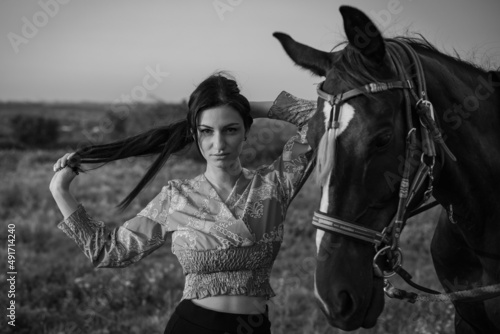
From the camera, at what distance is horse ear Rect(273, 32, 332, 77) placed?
7.92 ft

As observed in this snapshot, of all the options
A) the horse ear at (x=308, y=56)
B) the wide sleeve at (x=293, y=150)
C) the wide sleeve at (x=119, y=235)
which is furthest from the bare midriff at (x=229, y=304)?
the horse ear at (x=308, y=56)

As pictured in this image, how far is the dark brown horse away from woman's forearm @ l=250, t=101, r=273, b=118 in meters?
0.65

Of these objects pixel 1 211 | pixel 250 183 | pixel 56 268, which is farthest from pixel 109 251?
pixel 1 211

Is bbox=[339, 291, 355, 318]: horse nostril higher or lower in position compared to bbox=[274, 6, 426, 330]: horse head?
lower

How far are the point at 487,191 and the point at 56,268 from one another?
17.6ft

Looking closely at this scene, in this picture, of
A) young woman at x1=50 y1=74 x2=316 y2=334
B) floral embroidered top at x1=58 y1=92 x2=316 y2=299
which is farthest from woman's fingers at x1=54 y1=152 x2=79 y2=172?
floral embroidered top at x1=58 y1=92 x2=316 y2=299

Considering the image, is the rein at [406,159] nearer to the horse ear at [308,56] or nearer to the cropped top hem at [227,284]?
the horse ear at [308,56]

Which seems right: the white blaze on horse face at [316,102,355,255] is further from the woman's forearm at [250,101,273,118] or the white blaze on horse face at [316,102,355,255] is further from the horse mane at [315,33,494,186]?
the woman's forearm at [250,101,273,118]

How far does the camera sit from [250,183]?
2902 millimetres

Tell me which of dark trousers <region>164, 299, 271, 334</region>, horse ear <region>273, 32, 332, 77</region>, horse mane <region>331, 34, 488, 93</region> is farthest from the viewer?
dark trousers <region>164, 299, 271, 334</region>

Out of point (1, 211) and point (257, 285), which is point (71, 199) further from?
point (1, 211)

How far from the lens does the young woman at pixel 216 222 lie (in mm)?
2697

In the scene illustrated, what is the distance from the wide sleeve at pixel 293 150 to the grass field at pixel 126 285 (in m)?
2.60

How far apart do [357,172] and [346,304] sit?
50cm
